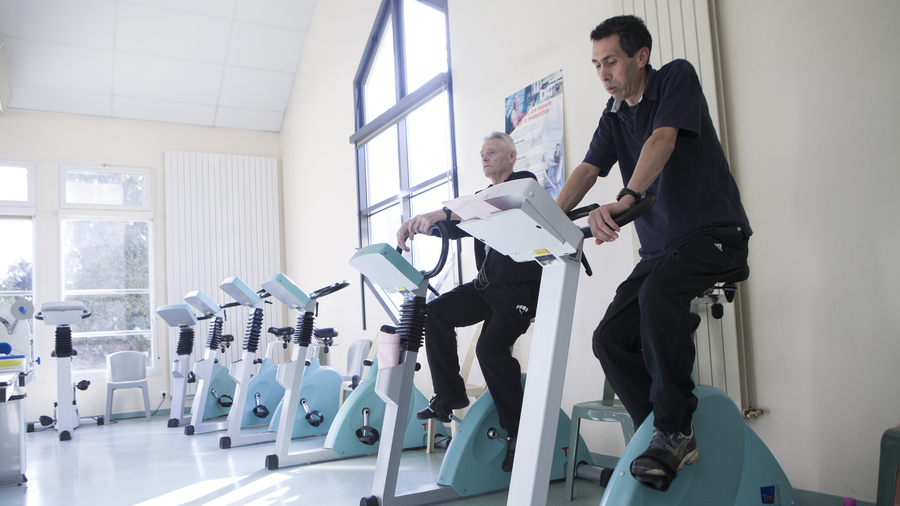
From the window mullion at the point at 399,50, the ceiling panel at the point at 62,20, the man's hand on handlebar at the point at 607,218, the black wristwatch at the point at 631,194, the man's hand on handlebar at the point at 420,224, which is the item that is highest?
the ceiling panel at the point at 62,20

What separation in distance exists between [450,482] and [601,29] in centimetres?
168

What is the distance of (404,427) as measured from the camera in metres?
2.12

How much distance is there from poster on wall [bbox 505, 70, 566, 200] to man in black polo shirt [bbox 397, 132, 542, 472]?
2.94 feet

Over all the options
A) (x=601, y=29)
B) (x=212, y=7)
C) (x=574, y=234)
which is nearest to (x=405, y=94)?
(x=212, y=7)

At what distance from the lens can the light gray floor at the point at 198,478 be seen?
2562mm

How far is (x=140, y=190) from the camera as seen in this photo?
6891 mm

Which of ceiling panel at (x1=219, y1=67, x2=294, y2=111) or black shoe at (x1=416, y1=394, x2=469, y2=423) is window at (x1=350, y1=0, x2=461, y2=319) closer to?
black shoe at (x1=416, y1=394, x2=469, y2=423)

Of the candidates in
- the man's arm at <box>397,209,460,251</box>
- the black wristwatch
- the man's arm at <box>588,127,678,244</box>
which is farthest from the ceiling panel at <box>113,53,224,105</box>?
the black wristwatch

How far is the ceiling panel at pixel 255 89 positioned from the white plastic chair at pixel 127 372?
3.09m

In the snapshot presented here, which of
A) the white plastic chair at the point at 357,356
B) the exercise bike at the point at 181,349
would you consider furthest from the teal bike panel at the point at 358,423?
the exercise bike at the point at 181,349

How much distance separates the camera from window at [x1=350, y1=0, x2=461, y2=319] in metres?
4.38

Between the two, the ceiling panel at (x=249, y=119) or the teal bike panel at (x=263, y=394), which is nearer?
the teal bike panel at (x=263, y=394)

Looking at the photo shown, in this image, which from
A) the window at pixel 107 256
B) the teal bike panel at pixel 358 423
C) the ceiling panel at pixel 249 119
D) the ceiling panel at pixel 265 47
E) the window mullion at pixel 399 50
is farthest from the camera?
the ceiling panel at pixel 249 119

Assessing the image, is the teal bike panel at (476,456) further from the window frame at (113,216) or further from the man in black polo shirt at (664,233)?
the window frame at (113,216)
